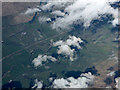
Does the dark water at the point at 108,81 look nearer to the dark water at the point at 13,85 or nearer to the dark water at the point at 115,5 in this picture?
the dark water at the point at 13,85

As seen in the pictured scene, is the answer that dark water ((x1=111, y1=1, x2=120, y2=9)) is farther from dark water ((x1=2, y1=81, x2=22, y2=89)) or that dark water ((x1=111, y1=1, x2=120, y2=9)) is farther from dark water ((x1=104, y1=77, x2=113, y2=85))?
dark water ((x1=2, y1=81, x2=22, y2=89))

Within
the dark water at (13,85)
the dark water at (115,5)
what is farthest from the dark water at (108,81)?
the dark water at (115,5)

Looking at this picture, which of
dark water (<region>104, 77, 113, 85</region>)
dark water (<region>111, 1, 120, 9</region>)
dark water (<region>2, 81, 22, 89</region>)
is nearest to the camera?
dark water (<region>104, 77, 113, 85</region>)

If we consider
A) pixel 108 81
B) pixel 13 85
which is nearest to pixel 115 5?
pixel 108 81

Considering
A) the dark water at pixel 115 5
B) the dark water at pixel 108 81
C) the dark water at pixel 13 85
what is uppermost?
the dark water at pixel 115 5

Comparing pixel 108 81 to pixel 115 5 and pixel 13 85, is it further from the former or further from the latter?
pixel 115 5

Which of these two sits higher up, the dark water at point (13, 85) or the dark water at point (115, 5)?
the dark water at point (115, 5)

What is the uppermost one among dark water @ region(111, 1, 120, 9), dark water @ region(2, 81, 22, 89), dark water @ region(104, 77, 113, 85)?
dark water @ region(111, 1, 120, 9)

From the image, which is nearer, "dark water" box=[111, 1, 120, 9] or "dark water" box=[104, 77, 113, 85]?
"dark water" box=[104, 77, 113, 85]

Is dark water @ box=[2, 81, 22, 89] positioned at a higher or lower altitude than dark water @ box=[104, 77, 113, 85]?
lower

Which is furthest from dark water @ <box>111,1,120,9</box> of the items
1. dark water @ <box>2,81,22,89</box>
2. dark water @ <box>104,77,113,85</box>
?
dark water @ <box>2,81,22,89</box>

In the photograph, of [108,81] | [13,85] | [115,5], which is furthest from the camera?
[115,5]
